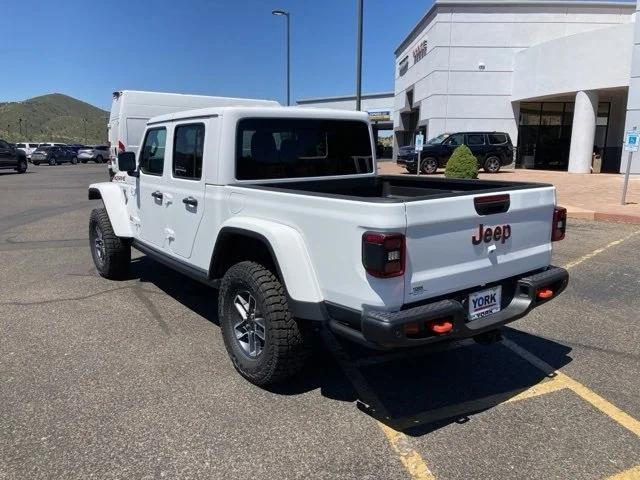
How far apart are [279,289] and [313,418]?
815 millimetres

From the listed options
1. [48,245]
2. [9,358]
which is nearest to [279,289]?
[9,358]

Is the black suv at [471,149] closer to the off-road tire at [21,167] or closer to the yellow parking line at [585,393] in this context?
the yellow parking line at [585,393]

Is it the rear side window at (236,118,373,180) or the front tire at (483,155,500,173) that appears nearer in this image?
the rear side window at (236,118,373,180)

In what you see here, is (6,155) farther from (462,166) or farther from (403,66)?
(403,66)

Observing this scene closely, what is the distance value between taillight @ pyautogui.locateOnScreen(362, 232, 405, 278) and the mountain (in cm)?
11950

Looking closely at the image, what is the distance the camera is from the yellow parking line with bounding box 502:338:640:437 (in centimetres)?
325

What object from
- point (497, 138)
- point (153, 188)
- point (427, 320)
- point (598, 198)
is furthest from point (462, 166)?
point (427, 320)

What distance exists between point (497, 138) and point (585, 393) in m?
22.6

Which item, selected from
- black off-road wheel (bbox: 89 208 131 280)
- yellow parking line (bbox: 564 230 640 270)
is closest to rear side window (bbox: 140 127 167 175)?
black off-road wheel (bbox: 89 208 131 280)

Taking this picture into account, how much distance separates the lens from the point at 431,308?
9.80 feet

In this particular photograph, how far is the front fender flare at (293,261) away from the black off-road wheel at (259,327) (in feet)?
0.65

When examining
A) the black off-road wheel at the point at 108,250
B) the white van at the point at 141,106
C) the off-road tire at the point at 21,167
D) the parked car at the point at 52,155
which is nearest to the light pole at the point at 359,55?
the white van at the point at 141,106

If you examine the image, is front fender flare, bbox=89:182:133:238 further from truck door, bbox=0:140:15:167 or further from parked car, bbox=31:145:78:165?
parked car, bbox=31:145:78:165

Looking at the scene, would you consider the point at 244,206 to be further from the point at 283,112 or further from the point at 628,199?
the point at 628,199
